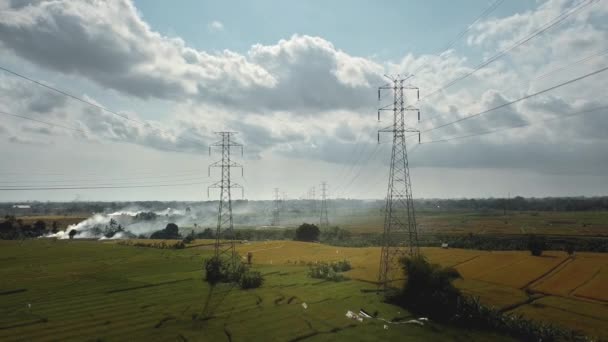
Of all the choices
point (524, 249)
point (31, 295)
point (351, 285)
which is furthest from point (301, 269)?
point (524, 249)

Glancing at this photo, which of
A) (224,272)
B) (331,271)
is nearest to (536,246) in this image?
(331,271)

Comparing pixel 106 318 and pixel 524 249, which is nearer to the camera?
pixel 106 318

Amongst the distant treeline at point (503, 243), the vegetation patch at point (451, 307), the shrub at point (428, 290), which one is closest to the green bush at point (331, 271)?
the vegetation patch at point (451, 307)

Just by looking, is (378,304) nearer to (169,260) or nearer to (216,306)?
(216,306)

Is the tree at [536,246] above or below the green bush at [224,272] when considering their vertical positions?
above

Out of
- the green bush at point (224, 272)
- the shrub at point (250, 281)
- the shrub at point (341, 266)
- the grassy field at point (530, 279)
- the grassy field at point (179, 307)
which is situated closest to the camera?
the grassy field at point (179, 307)

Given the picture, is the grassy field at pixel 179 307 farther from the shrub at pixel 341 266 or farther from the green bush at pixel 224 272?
the shrub at pixel 341 266
